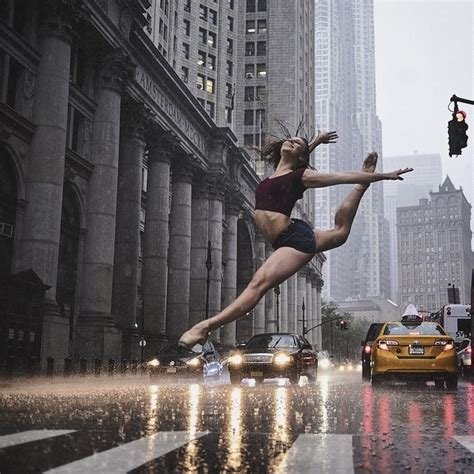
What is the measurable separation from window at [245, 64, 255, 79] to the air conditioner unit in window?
66106 millimetres

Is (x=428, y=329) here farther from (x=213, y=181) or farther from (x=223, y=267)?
(x=223, y=267)

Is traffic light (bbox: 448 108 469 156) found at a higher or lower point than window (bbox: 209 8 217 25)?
lower

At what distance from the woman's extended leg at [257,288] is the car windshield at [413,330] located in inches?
456

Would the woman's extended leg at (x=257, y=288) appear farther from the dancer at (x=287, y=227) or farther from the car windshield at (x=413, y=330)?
the car windshield at (x=413, y=330)

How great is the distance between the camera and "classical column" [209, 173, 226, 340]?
49.7 m

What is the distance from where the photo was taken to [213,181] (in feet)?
168

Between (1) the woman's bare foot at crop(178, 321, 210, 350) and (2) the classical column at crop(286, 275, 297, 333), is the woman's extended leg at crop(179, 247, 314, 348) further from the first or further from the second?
(2) the classical column at crop(286, 275, 297, 333)

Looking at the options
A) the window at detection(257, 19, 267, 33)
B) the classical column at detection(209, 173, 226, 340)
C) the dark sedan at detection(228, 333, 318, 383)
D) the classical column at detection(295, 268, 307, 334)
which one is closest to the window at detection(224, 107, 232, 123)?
the window at detection(257, 19, 267, 33)

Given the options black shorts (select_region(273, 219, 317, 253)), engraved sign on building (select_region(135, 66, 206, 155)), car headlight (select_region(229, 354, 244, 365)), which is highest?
engraved sign on building (select_region(135, 66, 206, 155))

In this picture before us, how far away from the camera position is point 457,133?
18.2 meters

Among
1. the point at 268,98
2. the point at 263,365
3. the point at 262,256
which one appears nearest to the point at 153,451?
the point at 263,365

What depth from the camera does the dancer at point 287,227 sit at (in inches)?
199

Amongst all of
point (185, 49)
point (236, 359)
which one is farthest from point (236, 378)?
point (185, 49)

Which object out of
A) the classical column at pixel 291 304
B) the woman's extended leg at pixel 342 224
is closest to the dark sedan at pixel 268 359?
the woman's extended leg at pixel 342 224
